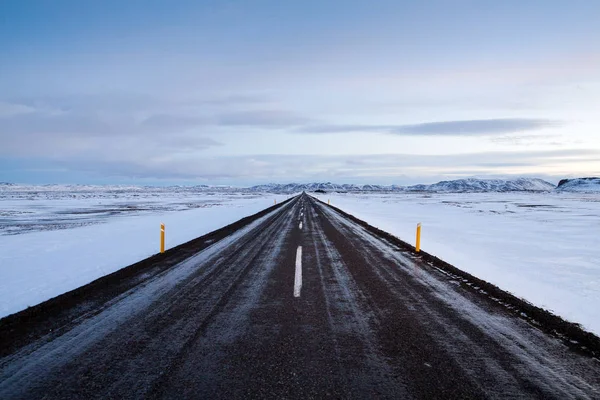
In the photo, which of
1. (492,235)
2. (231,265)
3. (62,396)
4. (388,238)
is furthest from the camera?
(492,235)

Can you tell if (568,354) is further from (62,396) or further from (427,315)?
(62,396)

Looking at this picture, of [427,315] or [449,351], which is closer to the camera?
[449,351]

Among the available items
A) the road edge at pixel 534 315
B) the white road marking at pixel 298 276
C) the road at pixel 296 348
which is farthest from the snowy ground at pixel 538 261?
the white road marking at pixel 298 276

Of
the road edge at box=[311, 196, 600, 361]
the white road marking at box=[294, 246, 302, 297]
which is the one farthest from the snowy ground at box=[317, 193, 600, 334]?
the white road marking at box=[294, 246, 302, 297]

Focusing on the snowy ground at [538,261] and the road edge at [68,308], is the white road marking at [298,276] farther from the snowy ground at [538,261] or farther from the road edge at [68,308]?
the snowy ground at [538,261]

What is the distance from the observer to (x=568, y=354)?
4.25 m

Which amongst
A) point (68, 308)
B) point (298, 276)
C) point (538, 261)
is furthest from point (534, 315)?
point (68, 308)

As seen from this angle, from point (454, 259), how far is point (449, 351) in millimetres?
6951

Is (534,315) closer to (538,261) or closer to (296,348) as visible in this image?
(296,348)

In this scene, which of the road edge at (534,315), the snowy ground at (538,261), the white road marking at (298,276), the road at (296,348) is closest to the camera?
the road at (296,348)

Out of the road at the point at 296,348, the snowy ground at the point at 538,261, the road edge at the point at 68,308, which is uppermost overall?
the road at the point at 296,348

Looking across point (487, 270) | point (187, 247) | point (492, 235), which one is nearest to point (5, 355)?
point (187, 247)

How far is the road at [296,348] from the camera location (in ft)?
11.3

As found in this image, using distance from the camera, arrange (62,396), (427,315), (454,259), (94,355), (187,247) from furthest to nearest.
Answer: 1. (187,247)
2. (454,259)
3. (427,315)
4. (94,355)
5. (62,396)
